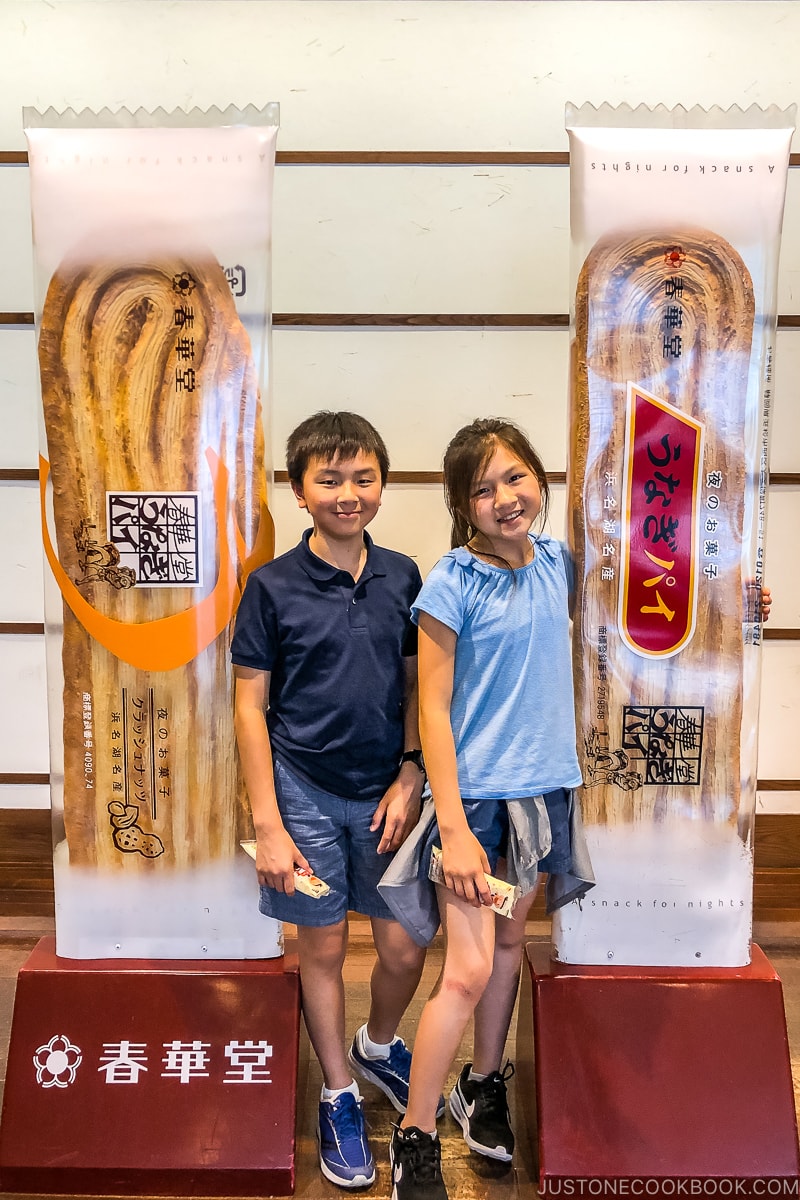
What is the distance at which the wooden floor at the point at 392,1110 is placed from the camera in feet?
5.21

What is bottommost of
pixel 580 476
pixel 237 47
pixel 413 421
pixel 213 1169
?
pixel 213 1169

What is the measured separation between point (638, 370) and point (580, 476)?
0.19 m

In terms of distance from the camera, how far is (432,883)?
5.13 feet

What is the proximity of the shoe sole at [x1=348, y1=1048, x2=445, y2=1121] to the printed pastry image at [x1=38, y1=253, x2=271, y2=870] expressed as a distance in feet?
1.75

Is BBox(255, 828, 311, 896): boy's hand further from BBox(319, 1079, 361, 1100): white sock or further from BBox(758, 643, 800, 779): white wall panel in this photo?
BBox(758, 643, 800, 779): white wall panel

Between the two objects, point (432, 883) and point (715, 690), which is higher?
point (715, 690)

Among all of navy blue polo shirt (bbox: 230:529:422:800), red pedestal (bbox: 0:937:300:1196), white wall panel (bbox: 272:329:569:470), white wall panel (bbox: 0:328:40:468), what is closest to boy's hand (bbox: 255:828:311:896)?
navy blue polo shirt (bbox: 230:529:422:800)

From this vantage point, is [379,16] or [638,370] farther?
[379,16]

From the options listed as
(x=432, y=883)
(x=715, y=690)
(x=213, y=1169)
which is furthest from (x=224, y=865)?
(x=715, y=690)

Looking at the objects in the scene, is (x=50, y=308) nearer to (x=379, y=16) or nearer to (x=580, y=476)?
(x=580, y=476)

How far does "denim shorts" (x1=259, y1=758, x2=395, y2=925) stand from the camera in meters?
1.57

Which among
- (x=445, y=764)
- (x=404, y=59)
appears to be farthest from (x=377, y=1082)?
(x=404, y=59)

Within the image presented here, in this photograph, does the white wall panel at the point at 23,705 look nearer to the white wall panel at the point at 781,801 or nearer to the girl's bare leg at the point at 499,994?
the girl's bare leg at the point at 499,994

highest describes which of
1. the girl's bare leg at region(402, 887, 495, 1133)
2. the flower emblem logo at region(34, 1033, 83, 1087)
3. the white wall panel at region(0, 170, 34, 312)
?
the white wall panel at region(0, 170, 34, 312)
